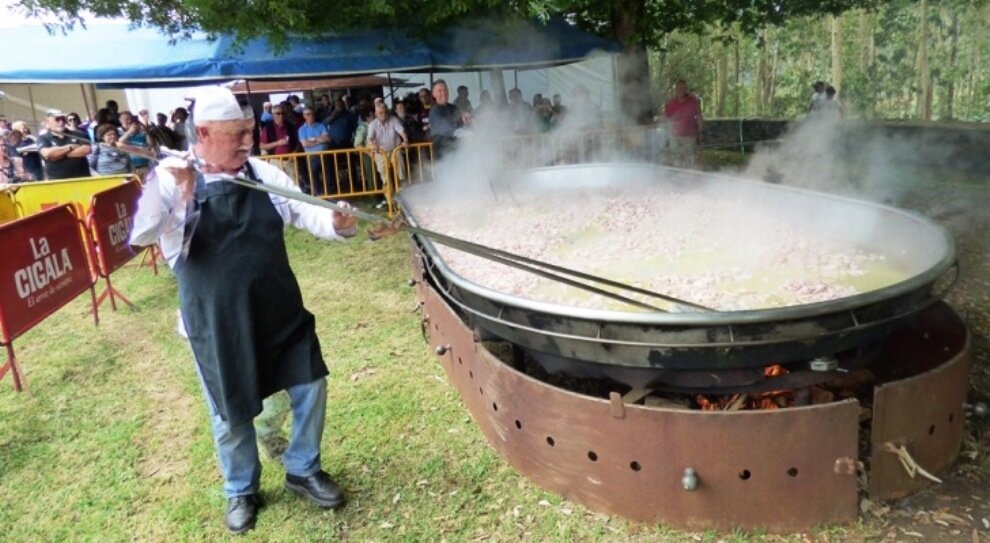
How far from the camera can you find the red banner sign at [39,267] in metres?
5.01

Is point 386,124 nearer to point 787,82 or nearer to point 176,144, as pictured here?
point 176,144

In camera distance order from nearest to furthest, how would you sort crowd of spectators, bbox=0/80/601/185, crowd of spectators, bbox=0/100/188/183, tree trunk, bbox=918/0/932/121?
crowd of spectators, bbox=0/100/188/183, crowd of spectators, bbox=0/80/601/185, tree trunk, bbox=918/0/932/121

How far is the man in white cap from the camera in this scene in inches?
106

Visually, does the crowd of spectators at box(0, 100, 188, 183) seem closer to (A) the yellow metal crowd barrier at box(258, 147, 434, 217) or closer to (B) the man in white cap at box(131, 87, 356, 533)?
(A) the yellow metal crowd barrier at box(258, 147, 434, 217)

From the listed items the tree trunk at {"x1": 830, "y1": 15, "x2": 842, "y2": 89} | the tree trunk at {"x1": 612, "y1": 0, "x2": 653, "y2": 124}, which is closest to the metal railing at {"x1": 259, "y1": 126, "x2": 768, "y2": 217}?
the tree trunk at {"x1": 612, "y1": 0, "x2": 653, "y2": 124}

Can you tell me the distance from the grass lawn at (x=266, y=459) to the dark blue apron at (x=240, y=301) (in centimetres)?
76

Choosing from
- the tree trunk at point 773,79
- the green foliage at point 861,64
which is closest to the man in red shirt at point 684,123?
the green foliage at point 861,64

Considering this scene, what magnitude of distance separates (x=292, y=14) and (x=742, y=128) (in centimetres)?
1209

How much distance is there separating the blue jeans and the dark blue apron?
0.09 metres

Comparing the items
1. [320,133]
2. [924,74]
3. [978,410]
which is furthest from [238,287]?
[924,74]

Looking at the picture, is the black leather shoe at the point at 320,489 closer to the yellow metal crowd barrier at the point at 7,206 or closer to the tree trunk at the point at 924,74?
the yellow metal crowd barrier at the point at 7,206

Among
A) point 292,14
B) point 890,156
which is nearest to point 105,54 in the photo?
point 292,14

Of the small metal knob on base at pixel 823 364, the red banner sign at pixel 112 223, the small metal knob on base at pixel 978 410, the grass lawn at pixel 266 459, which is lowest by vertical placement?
the grass lawn at pixel 266 459

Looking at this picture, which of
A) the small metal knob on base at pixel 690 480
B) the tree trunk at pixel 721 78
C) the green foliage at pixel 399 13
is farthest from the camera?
the tree trunk at pixel 721 78
